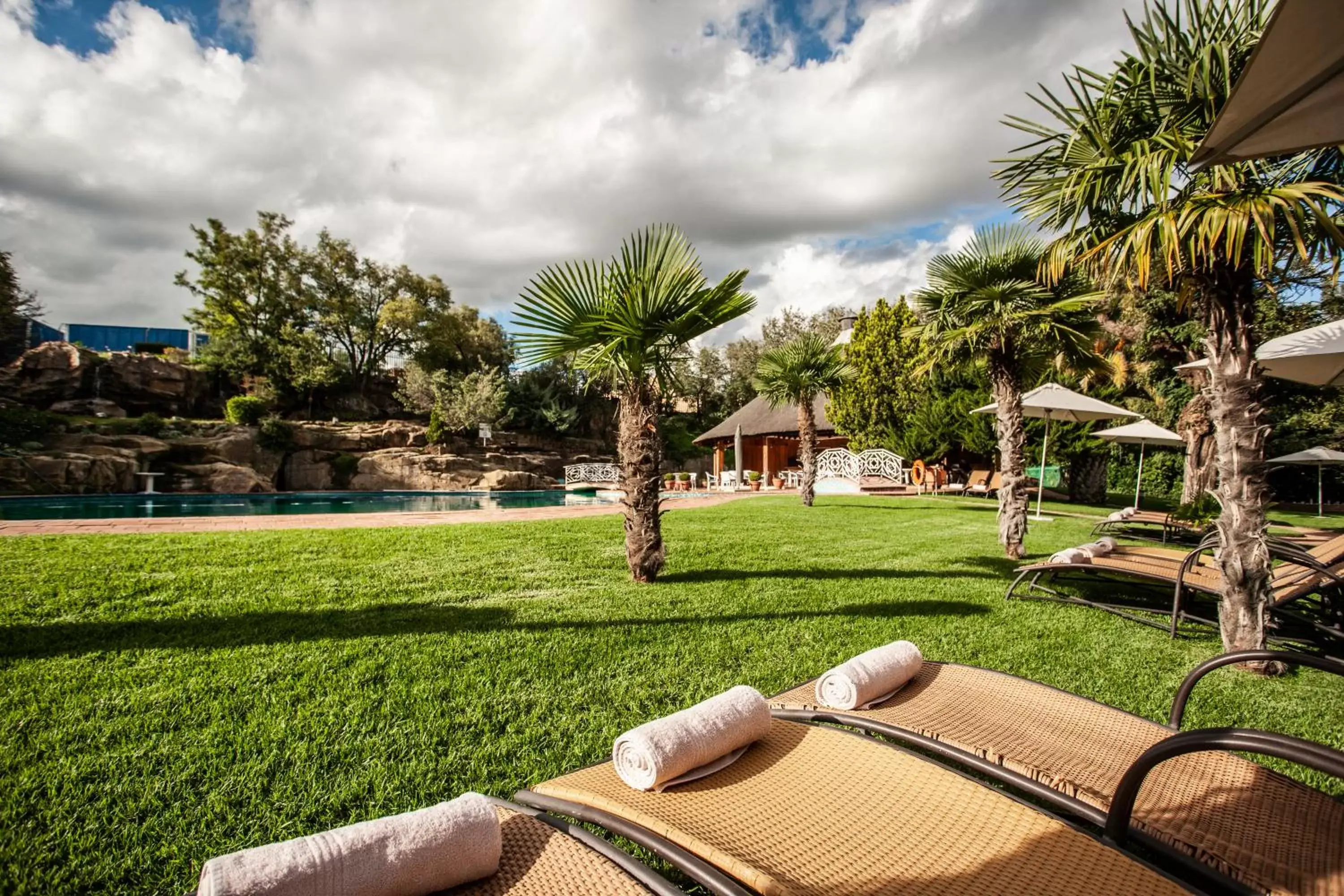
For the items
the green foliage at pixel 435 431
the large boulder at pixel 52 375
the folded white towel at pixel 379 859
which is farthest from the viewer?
the green foliage at pixel 435 431

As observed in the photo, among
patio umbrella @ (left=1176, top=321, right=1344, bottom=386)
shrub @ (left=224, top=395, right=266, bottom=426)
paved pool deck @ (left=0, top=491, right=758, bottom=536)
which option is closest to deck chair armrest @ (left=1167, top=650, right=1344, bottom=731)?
patio umbrella @ (left=1176, top=321, right=1344, bottom=386)

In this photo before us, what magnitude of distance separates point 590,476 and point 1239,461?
26116 millimetres

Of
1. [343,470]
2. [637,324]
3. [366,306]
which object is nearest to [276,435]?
[343,470]

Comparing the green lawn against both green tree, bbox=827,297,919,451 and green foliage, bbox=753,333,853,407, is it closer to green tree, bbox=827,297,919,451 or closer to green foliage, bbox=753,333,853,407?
green foliage, bbox=753,333,853,407

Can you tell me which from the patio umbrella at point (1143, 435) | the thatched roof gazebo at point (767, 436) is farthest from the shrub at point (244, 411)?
the patio umbrella at point (1143, 435)

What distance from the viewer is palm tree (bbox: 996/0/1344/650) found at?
3664 millimetres

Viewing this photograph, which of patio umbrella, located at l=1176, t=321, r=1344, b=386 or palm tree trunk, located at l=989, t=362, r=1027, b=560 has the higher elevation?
patio umbrella, located at l=1176, t=321, r=1344, b=386

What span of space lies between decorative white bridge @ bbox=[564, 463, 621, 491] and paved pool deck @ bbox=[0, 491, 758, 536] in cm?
1405

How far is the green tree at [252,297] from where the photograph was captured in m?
29.3

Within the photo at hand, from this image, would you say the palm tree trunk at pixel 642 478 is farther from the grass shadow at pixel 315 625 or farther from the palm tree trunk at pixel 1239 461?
the palm tree trunk at pixel 1239 461

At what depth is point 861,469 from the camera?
795 inches

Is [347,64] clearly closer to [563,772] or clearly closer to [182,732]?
[182,732]

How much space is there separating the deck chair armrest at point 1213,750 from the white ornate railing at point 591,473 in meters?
26.3

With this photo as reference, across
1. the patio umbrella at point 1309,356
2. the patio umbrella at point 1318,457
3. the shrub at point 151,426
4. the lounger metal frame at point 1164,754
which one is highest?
the patio umbrella at point 1309,356
